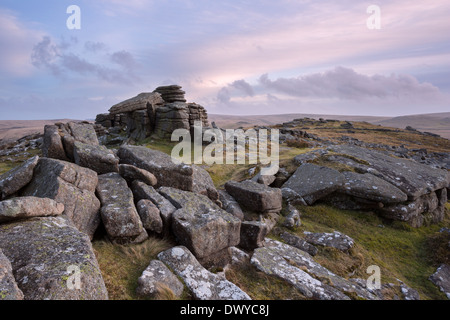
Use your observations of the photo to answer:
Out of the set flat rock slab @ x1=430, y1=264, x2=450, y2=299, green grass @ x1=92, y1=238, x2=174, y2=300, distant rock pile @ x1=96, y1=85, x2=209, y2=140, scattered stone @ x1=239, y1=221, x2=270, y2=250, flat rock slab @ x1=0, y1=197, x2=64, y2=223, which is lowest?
flat rock slab @ x1=430, y1=264, x2=450, y2=299

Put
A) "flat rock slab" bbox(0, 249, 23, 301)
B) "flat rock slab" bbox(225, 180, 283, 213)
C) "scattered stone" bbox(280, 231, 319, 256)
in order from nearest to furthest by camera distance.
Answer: "flat rock slab" bbox(0, 249, 23, 301), "scattered stone" bbox(280, 231, 319, 256), "flat rock slab" bbox(225, 180, 283, 213)

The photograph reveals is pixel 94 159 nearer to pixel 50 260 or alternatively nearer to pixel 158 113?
pixel 50 260

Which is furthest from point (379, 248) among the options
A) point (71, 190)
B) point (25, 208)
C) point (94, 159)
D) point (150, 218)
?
point (25, 208)

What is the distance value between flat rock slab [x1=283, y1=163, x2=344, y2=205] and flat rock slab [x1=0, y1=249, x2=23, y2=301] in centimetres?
1628

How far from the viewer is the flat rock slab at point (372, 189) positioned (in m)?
17.6

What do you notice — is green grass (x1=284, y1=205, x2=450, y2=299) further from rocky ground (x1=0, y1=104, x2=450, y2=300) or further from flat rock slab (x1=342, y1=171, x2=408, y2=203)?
flat rock slab (x1=342, y1=171, x2=408, y2=203)

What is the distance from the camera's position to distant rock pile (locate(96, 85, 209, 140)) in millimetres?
41688

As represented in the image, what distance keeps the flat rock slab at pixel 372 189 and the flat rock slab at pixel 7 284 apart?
1830 centimetres

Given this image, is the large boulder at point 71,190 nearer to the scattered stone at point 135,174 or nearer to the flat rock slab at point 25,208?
the flat rock slab at point 25,208

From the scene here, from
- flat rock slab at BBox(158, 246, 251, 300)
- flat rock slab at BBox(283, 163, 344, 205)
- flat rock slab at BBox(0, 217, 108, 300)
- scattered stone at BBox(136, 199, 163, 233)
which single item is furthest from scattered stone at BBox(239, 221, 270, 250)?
flat rock slab at BBox(283, 163, 344, 205)

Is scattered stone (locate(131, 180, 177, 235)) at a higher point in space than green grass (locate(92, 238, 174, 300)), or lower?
higher
